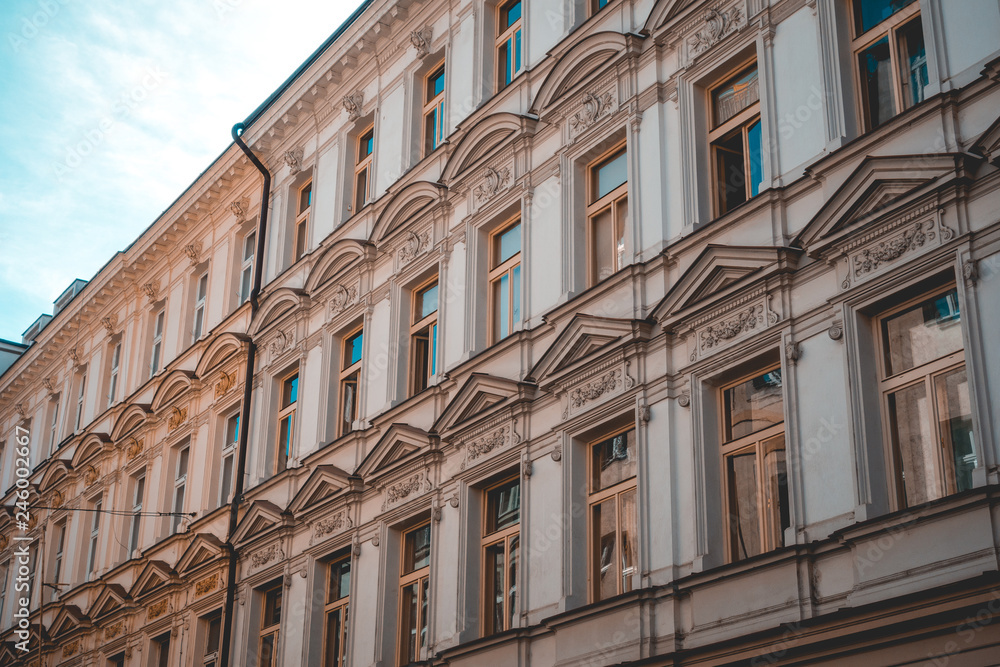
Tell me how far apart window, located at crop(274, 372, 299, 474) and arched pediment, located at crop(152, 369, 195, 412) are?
3512 millimetres

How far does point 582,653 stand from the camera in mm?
14633

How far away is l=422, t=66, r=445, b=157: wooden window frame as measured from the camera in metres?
22.0

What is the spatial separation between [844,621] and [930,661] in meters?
0.88

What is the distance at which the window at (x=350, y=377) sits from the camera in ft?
71.9

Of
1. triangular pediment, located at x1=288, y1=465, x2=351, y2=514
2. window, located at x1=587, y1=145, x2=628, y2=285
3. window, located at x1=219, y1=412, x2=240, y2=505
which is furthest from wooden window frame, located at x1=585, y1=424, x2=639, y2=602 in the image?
window, located at x1=219, y1=412, x2=240, y2=505

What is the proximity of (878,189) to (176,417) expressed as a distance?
18.4 m

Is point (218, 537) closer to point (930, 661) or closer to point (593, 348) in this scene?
point (593, 348)

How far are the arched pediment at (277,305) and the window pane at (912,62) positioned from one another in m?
13.0

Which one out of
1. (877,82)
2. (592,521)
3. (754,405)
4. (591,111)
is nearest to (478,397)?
(592,521)

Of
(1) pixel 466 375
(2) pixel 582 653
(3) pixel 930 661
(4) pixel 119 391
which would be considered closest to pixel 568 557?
(2) pixel 582 653

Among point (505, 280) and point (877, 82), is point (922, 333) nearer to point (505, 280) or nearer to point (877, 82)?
point (877, 82)

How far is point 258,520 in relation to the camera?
74.4 feet

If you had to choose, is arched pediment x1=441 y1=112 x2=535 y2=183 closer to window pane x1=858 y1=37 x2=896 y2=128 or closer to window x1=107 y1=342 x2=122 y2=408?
window pane x1=858 y1=37 x2=896 y2=128

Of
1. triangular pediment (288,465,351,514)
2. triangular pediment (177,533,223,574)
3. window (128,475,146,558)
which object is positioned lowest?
triangular pediment (177,533,223,574)
